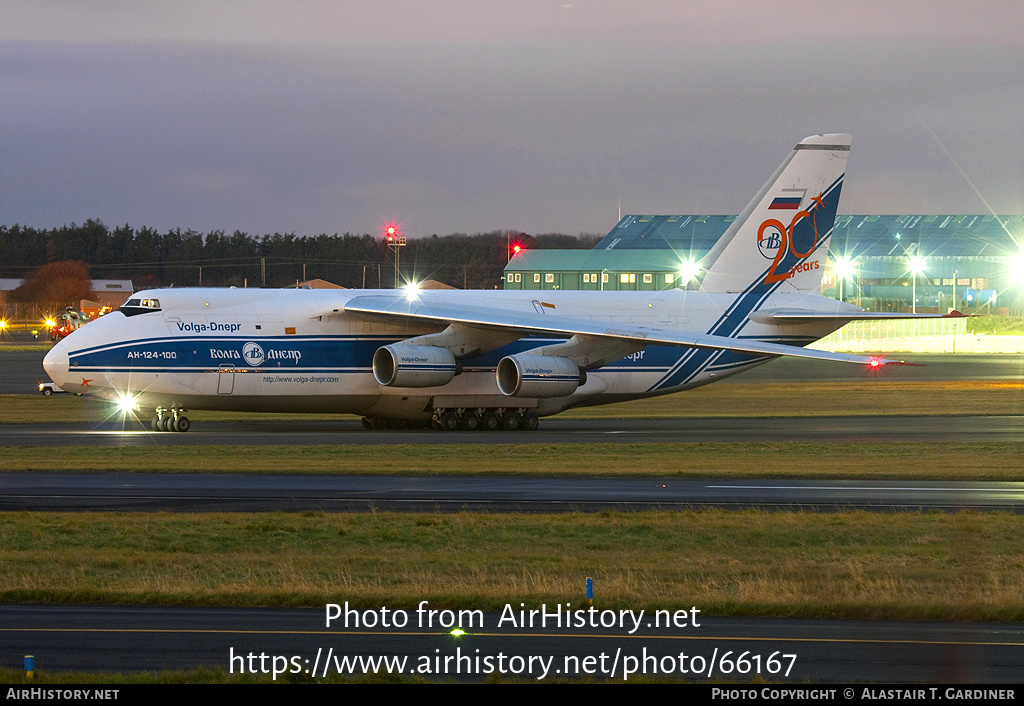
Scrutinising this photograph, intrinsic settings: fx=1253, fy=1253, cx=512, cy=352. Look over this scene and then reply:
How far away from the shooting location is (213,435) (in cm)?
3488

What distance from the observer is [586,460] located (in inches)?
1128

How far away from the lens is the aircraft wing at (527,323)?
3484 cm

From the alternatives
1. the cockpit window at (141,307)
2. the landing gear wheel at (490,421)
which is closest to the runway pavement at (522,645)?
the cockpit window at (141,307)

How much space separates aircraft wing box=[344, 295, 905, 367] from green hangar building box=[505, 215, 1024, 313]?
75.0m

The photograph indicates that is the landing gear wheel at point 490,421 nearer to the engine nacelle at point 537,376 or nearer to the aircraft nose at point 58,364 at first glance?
the engine nacelle at point 537,376

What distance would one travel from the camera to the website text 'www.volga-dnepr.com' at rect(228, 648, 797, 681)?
1033 cm

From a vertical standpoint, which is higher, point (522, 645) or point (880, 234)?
point (880, 234)

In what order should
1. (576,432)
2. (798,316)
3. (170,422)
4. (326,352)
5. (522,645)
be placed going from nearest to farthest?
(522,645) < (170,422) < (326,352) < (576,432) < (798,316)

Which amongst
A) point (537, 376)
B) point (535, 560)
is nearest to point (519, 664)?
point (535, 560)

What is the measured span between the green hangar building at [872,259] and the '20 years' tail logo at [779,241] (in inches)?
2818

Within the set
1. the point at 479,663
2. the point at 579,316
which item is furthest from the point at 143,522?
the point at 579,316

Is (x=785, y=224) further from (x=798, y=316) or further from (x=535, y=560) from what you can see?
(x=535, y=560)

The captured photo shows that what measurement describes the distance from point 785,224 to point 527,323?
1052 cm

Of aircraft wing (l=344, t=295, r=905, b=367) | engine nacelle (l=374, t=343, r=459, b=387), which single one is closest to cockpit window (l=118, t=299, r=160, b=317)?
aircraft wing (l=344, t=295, r=905, b=367)
